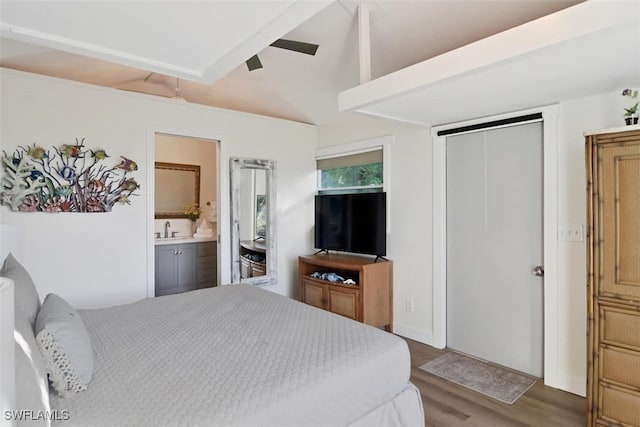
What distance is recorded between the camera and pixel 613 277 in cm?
200

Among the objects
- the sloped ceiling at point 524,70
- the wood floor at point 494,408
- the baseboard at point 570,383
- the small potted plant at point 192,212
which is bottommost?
the wood floor at point 494,408

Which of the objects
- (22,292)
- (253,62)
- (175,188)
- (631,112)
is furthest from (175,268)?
(631,112)

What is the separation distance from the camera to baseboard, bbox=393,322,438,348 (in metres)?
3.52

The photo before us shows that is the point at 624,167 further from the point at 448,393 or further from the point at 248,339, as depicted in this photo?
the point at 248,339

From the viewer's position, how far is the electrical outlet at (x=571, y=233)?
8.43 feet

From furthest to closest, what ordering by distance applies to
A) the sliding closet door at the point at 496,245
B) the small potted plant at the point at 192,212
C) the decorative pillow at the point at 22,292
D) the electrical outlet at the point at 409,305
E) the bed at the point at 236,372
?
1. the small potted plant at the point at 192,212
2. the electrical outlet at the point at 409,305
3. the sliding closet door at the point at 496,245
4. the decorative pillow at the point at 22,292
5. the bed at the point at 236,372

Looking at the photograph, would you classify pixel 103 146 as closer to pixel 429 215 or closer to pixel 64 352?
pixel 64 352

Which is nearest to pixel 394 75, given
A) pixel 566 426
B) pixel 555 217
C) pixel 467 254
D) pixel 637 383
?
pixel 555 217

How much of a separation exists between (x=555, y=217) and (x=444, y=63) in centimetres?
A: 152

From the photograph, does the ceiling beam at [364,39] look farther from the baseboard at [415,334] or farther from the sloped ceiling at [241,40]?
the baseboard at [415,334]

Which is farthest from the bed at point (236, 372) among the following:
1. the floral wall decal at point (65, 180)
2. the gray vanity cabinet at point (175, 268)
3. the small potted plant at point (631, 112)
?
the gray vanity cabinet at point (175, 268)

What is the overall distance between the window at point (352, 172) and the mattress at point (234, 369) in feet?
7.00

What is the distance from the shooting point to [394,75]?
231cm

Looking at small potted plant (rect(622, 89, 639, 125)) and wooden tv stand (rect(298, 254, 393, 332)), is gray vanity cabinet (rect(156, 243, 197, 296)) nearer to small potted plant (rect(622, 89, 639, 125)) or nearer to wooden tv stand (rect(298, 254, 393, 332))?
wooden tv stand (rect(298, 254, 393, 332))
